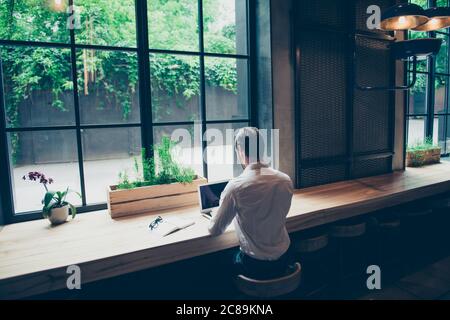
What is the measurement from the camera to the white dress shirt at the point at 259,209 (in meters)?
1.82

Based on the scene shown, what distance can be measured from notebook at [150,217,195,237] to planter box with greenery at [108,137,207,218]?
0.29 m

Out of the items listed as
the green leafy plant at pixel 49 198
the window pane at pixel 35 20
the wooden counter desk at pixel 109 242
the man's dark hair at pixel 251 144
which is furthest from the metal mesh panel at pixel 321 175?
the window pane at pixel 35 20

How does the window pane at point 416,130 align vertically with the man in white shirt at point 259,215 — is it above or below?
above

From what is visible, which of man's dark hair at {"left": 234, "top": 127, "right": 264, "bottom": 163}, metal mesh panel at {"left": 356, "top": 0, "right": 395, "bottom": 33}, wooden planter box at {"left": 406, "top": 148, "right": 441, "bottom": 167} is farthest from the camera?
wooden planter box at {"left": 406, "top": 148, "right": 441, "bottom": 167}

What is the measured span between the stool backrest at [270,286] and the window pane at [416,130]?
345cm

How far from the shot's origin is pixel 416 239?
355 centimetres

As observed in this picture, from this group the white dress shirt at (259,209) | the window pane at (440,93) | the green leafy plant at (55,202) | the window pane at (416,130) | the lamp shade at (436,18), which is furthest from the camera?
the window pane at (440,93)

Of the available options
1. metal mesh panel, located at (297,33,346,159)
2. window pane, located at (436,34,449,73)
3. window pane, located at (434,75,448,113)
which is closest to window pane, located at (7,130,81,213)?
metal mesh panel, located at (297,33,346,159)

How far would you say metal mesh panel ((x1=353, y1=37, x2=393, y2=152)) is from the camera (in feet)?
11.0

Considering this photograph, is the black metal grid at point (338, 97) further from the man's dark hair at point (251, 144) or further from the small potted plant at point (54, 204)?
the small potted plant at point (54, 204)

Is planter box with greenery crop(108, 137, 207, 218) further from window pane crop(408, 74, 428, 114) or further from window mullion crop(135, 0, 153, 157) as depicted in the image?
window pane crop(408, 74, 428, 114)
